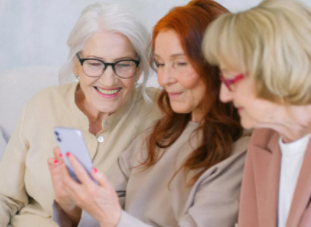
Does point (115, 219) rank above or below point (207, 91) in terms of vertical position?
below

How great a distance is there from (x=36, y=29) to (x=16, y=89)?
606 millimetres

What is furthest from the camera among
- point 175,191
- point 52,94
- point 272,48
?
point 52,94

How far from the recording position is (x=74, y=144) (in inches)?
46.6

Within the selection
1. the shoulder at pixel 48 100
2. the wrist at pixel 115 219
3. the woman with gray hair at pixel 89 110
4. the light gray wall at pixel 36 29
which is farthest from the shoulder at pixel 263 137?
the light gray wall at pixel 36 29

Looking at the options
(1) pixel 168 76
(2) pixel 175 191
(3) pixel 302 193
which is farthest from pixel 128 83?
(3) pixel 302 193

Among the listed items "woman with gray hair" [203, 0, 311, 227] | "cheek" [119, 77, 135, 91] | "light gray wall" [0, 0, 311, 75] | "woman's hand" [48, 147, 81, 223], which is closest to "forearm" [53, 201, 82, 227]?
"woman's hand" [48, 147, 81, 223]

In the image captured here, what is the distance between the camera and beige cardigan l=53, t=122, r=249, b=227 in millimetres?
1339

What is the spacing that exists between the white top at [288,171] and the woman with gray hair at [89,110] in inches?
25.1

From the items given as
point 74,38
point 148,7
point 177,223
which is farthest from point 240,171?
point 148,7

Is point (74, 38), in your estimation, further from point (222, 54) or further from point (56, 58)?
point (56, 58)

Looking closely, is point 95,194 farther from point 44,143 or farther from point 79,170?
point 44,143

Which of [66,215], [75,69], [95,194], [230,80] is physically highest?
[230,80]

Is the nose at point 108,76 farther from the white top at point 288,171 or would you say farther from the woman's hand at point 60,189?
the white top at point 288,171

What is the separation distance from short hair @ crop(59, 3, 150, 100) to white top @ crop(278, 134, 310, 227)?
0.65 metres
